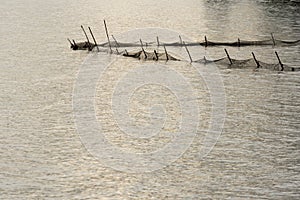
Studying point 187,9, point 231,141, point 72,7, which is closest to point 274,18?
point 187,9

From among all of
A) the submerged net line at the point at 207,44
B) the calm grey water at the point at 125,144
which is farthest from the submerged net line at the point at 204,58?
the calm grey water at the point at 125,144

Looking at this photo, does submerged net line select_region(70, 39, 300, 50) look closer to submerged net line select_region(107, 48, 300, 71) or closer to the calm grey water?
the calm grey water

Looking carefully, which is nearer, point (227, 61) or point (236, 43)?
point (227, 61)

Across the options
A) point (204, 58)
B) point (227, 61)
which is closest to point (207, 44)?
point (204, 58)

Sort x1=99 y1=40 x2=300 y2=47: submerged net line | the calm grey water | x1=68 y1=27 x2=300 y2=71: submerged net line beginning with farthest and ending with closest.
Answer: x1=99 y1=40 x2=300 y2=47: submerged net line
x1=68 y1=27 x2=300 y2=71: submerged net line
the calm grey water

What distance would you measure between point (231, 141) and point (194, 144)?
6.50ft

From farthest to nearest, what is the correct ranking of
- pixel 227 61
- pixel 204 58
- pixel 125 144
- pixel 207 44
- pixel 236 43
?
pixel 207 44, pixel 236 43, pixel 204 58, pixel 227 61, pixel 125 144

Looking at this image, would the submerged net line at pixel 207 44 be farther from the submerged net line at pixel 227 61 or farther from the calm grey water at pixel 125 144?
the submerged net line at pixel 227 61

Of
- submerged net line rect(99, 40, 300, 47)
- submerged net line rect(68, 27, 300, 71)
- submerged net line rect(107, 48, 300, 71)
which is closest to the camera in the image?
submerged net line rect(107, 48, 300, 71)

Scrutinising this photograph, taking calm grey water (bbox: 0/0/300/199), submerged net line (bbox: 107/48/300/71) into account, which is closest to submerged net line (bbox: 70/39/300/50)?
calm grey water (bbox: 0/0/300/199)

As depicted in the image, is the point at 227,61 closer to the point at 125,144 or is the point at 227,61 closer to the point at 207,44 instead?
the point at 207,44

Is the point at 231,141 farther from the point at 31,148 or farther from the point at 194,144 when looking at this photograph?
the point at 31,148

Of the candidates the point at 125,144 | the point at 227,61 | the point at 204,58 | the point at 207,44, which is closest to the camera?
the point at 125,144

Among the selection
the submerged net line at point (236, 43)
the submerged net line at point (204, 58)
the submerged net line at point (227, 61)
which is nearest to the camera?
the submerged net line at point (227, 61)
